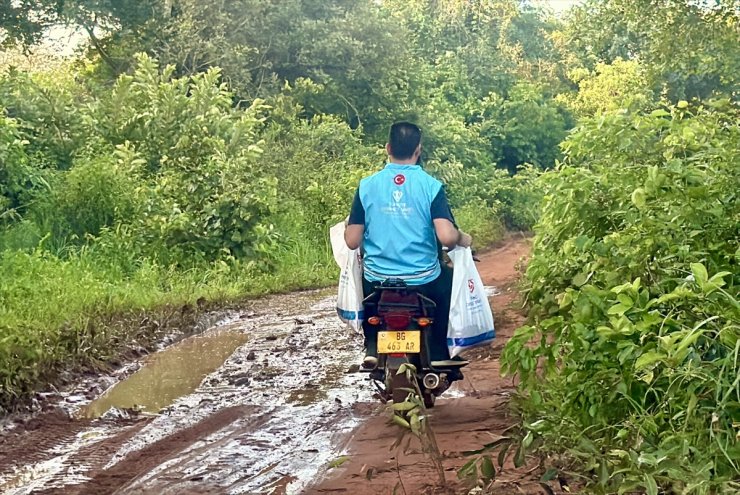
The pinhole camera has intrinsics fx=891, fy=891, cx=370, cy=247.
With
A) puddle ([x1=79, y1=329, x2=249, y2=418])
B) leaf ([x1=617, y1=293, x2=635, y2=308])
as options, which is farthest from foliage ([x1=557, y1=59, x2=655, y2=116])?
leaf ([x1=617, y1=293, x2=635, y2=308])

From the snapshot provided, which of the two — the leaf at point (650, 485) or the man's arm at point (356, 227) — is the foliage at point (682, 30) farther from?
the leaf at point (650, 485)

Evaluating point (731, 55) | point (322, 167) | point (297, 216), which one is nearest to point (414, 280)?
point (731, 55)

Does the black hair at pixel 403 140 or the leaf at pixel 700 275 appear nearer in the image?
the leaf at pixel 700 275

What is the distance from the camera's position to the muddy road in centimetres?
482

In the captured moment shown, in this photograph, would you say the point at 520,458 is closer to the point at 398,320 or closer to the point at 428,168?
the point at 398,320

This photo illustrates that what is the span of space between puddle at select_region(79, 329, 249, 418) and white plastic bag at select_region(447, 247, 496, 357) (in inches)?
94.6

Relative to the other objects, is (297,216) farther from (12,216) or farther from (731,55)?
(731,55)

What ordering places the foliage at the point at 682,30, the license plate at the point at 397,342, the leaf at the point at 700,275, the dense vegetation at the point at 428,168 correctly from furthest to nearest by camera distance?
the foliage at the point at 682,30
the license plate at the point at 397,342
the dense vegetation at the point at 428,168
the leaf at the point at 700,275

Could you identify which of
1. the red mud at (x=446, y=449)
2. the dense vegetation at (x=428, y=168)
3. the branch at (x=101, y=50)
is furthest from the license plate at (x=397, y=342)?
the branch at (x=101, y=50)

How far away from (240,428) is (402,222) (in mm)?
1762

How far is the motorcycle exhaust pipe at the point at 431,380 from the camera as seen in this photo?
5770 mm

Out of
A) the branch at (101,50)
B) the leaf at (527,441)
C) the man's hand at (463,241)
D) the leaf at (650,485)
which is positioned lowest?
the leaf at (650,485)

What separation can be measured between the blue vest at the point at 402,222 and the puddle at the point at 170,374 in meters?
2.22

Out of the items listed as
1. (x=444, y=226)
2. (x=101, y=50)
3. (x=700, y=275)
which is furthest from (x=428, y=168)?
(x=700, y=275)
